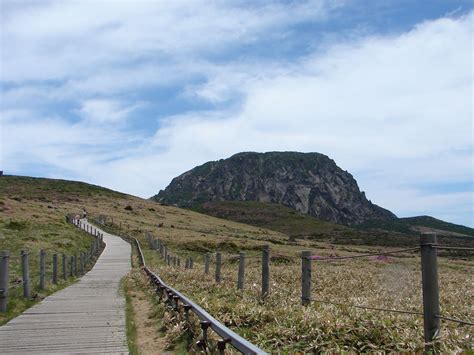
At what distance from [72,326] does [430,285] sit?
751 centimetres

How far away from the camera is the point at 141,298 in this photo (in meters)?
15.0

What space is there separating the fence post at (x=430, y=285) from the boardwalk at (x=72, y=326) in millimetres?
4763

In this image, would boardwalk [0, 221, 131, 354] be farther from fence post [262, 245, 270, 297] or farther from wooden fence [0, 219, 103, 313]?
fence post [262, 245, 270, 297]

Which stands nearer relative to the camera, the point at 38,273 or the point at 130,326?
the point at 130,326

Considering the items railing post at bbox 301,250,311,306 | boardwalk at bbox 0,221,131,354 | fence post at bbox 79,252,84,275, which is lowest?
boardwalk at bbox 0,221,131,354

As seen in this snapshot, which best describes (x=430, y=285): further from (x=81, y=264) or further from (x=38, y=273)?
(x=81, y=264)

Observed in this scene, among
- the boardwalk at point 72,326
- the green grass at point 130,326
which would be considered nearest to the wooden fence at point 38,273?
the boardwalk at point 72,326

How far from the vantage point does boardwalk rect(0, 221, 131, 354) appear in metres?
8.49

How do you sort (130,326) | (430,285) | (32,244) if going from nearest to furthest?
1. (430,285)
2. (130,326)
3. (32,244)

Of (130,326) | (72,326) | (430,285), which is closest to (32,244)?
(72,326)

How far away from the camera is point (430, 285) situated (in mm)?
5977

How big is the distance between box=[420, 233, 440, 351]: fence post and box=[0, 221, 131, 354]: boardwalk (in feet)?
15.6

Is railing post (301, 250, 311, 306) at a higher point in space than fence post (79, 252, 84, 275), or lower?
higher

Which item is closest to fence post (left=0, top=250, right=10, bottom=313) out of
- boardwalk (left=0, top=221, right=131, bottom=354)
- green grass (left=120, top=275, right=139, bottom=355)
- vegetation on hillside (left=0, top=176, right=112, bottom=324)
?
vegetation on hillside (left=0, top=176, right=112, bottom=324)
